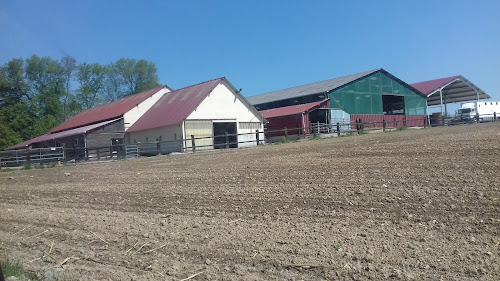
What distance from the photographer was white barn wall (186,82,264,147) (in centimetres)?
3725

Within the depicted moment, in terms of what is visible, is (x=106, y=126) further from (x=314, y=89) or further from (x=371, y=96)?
(x=371, y=96)

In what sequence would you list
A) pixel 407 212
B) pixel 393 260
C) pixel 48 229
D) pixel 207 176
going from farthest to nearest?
pixel 207 176 < pixel 48 229 < pixel 407 212 < pixel 393 260

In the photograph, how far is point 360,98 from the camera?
1918 inches

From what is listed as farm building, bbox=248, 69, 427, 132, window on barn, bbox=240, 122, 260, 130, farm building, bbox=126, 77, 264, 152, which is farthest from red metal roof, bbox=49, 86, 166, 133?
farm building, bbox=248, 69, 427, 132

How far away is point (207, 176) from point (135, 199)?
128 inches

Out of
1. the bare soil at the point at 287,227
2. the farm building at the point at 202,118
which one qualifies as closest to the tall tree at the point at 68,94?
the farm building at the point at 202,118

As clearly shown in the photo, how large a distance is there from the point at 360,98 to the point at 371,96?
1.96m

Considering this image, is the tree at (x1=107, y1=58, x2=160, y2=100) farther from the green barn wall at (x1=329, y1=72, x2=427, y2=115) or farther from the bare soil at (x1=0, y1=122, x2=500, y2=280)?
the bare soil at (x1=0, y1=122, x2=500, y2=280)

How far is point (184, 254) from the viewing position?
580 centimetres

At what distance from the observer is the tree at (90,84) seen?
7350 centimetres

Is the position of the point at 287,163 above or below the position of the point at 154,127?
below

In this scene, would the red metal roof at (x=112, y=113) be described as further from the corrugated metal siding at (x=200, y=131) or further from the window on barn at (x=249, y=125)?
the window on barn at (x=249, y=125)

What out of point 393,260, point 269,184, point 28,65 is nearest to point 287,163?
point 269,184

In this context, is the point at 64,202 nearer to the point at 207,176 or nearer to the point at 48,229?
the point at 48,229
